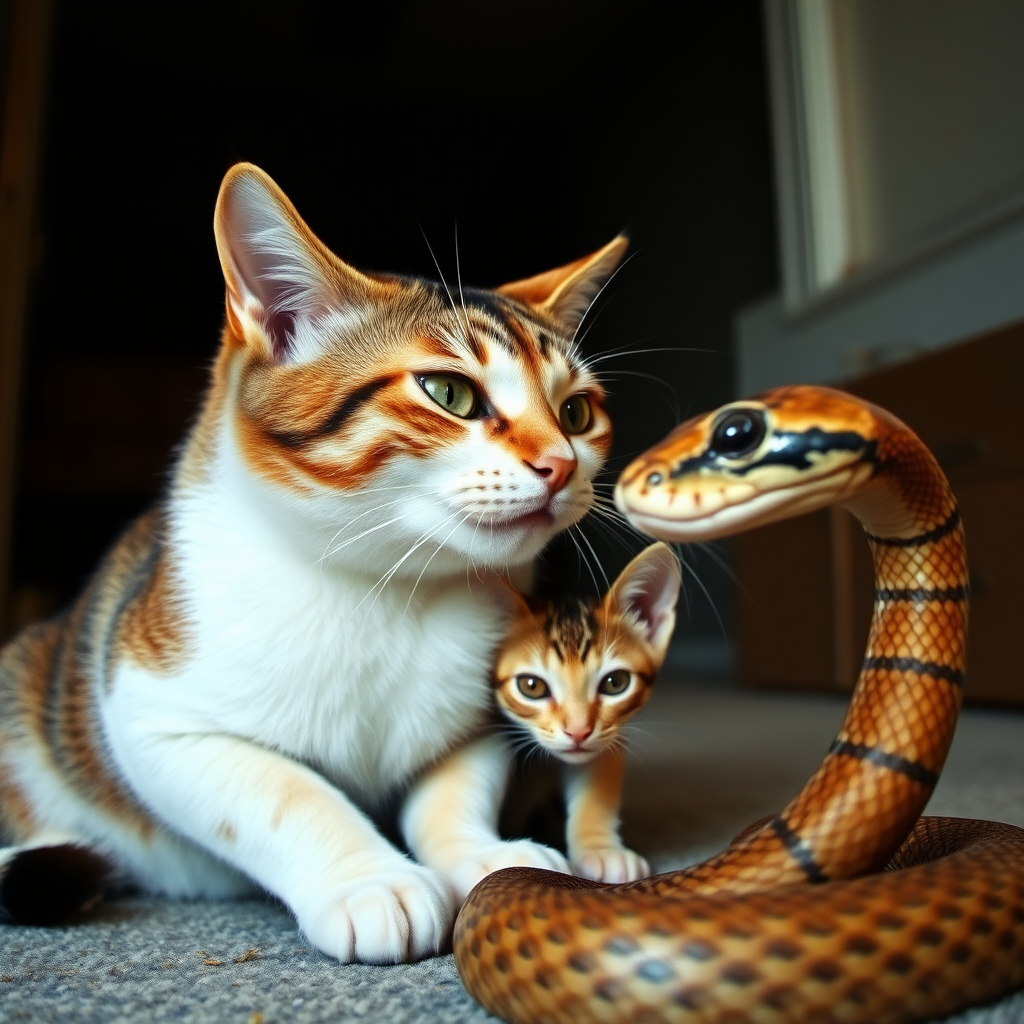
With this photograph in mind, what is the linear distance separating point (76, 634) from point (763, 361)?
2562 mm

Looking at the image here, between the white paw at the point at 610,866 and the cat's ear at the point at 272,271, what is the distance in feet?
1.67

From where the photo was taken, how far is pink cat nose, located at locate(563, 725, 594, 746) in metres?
0.82

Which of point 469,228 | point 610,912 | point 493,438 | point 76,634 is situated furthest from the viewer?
point 469,228

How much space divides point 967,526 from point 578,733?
5.28 ft

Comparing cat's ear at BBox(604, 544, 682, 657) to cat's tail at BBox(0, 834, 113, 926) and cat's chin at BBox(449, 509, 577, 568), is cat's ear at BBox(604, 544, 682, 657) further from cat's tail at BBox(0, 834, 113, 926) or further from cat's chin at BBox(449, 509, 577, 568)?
cat's tail at BBox(0, 834, 113, 926)

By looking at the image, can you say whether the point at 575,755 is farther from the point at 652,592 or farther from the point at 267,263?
the point at 267,263

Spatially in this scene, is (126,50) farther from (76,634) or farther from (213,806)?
(213,806)

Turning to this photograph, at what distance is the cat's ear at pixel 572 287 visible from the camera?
1001 millimetres

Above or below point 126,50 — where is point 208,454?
below

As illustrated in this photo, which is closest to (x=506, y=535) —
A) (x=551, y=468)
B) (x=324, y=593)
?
(x=551, y=468)

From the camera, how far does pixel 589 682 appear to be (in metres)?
0.84

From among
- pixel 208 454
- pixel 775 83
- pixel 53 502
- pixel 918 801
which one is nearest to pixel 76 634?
pixel 208 454

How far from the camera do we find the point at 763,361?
311 cm

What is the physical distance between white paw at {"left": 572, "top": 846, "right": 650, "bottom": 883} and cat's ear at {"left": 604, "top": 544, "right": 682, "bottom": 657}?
0.20 m
